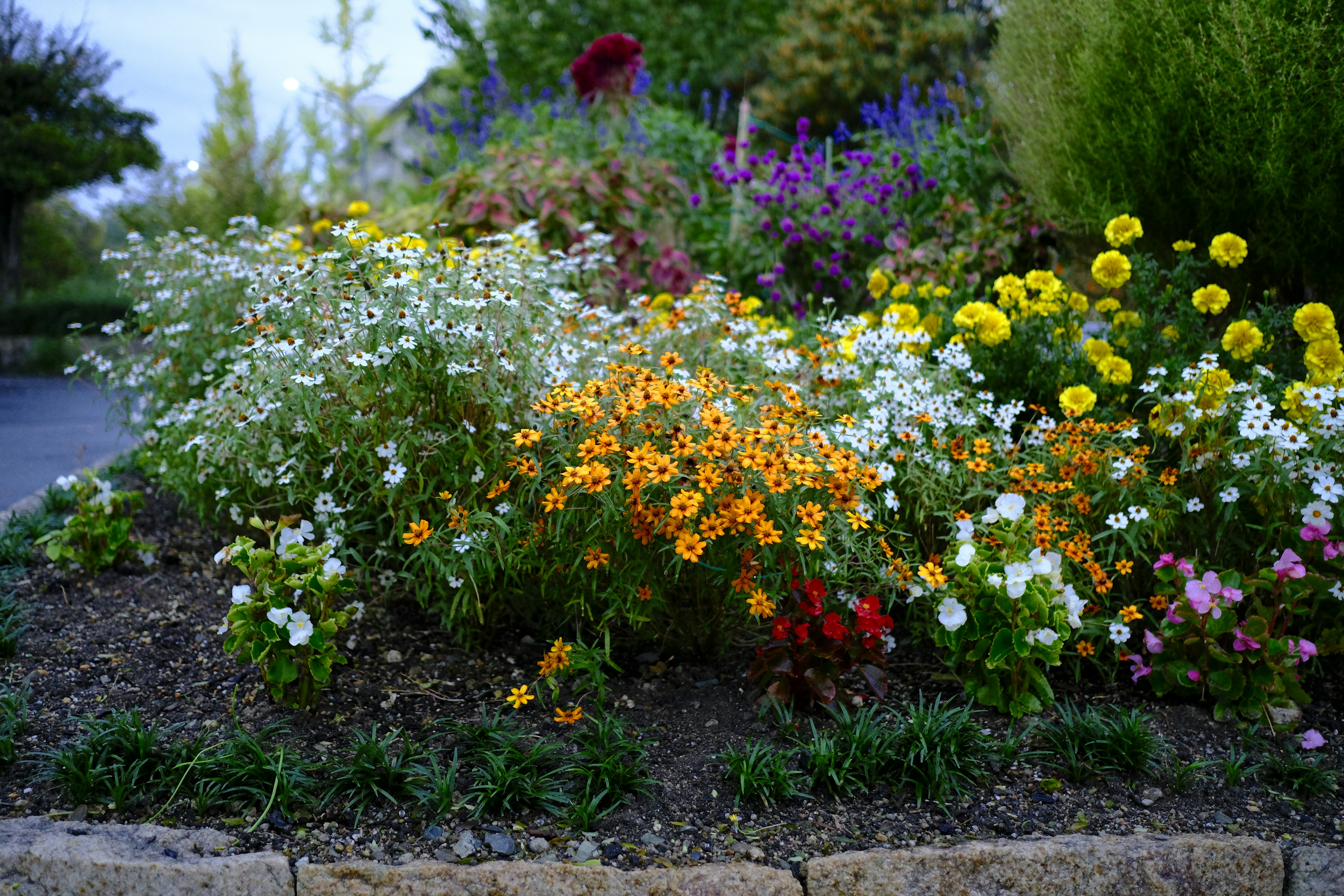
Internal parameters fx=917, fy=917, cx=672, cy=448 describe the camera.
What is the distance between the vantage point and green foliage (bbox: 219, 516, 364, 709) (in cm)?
A: 222

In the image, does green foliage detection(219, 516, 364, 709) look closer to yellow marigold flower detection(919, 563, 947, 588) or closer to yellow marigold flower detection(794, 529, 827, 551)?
yellow marigold flower detection(794, 529, 827, 551)

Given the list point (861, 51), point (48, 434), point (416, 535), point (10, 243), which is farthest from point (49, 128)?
point (416, 535)

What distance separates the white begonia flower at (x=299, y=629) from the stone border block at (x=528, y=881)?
535mm

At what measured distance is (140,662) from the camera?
2.67 metres

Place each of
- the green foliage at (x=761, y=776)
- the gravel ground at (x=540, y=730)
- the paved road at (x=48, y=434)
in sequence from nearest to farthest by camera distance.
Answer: the gravel ground at (x=540, y=730), the green foliage at (x=761, y=776), the paved road at (x=48, y=434)

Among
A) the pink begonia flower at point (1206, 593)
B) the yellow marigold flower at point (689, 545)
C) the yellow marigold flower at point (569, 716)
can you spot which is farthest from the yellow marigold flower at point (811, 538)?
the pink begonia flower at point (1206, 593)

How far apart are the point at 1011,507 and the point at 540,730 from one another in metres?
1.38

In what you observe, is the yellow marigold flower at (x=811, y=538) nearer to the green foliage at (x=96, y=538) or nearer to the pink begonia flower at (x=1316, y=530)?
the pink begonia flower at (x=1316, y=530)

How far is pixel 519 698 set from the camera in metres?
2.37

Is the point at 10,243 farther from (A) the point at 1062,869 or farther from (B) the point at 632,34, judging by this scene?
(A) the point at 1062,869

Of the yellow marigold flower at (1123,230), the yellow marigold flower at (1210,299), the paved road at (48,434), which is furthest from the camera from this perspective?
A: the paved road at (48,434)

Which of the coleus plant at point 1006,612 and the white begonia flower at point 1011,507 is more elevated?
the white begonia flower at point 1011,507

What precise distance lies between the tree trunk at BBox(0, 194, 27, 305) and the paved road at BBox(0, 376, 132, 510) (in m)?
4.81

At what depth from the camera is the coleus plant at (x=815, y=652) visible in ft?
7.70
